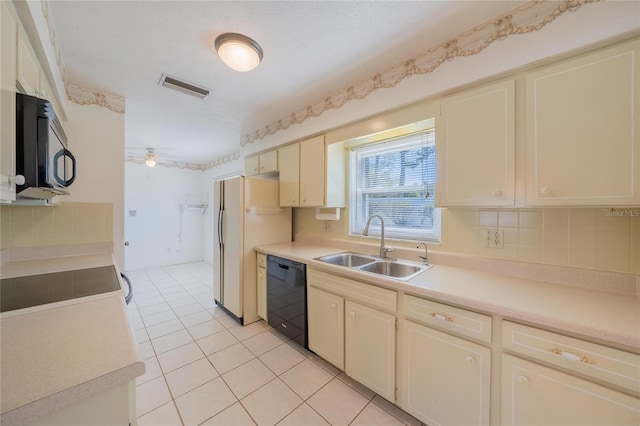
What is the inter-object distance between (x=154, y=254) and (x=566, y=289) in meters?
6.19

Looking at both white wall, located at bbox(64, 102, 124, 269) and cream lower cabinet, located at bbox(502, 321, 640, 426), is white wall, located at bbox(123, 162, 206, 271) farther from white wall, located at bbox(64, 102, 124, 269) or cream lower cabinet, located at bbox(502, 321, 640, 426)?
cream lower cabinet, located at bbox(502, 321, 640, 426)

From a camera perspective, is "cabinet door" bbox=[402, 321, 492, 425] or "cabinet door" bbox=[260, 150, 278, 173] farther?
"cabinet door" bbox=[260, 150, 278, 173]

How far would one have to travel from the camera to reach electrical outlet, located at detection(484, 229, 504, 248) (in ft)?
5.22

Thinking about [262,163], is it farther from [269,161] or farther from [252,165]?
[252,165]

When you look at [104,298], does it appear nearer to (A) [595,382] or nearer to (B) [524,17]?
(A) [595,382]

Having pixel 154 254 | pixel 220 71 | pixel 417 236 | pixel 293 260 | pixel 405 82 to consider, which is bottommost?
pixel 154 254

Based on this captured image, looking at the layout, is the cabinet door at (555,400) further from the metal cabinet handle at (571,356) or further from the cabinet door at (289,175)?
the cabinet door at (289,175)

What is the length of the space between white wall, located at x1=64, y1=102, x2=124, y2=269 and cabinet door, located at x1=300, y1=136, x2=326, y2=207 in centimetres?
186

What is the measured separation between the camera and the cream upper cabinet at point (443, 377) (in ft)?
3.88

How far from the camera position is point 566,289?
4.29 feet

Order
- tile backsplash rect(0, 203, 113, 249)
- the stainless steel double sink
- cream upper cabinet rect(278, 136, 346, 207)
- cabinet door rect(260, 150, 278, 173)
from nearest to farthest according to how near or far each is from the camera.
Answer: tile backsplash rect(0, 203, 113, 249), the stainless steel double sink, cream upper cabinet rect(278, 136, 346, 207), cabinet door rect(260, 150, 278, 173)

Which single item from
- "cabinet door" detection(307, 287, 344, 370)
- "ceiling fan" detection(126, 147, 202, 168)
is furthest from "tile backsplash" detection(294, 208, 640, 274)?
"ceiling fan" detection(126, 147, 202, 168)

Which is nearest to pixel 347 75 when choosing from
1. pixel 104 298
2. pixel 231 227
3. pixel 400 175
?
pixel 400 175

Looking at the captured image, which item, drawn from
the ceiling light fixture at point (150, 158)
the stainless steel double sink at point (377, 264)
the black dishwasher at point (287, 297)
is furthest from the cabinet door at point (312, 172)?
the ceiling light fixture at point (150, 158)
